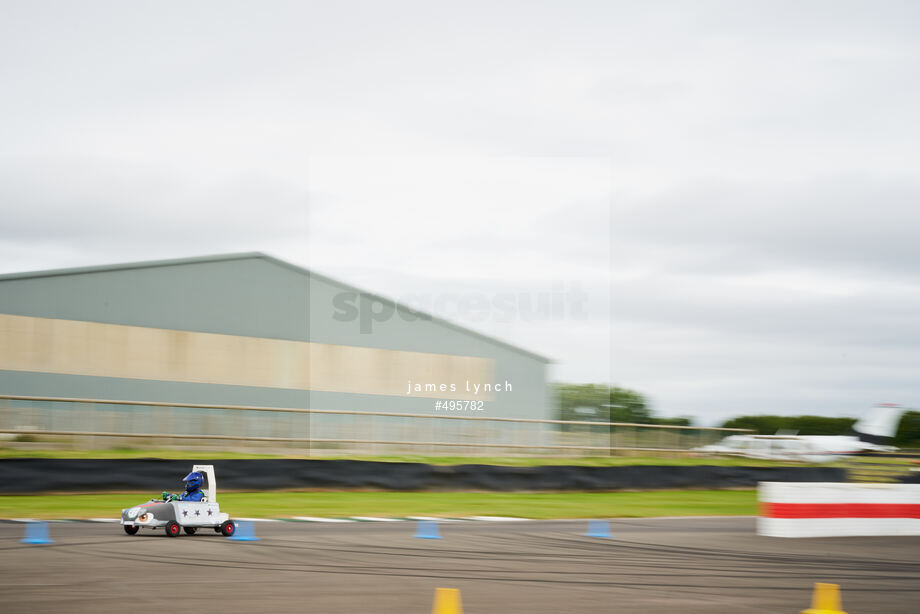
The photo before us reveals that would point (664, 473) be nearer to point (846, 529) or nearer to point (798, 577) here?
point (846, 529)

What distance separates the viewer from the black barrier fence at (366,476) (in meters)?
21.9

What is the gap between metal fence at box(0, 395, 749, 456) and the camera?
2981cm

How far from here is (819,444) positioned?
162 ft

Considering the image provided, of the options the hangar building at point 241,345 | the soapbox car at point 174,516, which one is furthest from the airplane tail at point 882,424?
the soapbox car at point 174,516

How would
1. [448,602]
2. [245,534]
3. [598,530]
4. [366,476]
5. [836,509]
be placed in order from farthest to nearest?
[366,476], [836,509], [598,530], [245,534], [448,602]

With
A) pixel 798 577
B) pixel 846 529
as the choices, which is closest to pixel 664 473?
pixel 846 529

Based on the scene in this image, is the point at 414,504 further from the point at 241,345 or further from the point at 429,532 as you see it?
the point at 241,345

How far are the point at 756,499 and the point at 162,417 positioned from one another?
1981 cm

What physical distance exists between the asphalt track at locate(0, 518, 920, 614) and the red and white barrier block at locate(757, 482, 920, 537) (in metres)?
0.67

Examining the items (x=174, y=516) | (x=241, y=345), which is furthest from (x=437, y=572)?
(x=241, y=345)

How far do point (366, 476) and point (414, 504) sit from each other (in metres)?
2.87

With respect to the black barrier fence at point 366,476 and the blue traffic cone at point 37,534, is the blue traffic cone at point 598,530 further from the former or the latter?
the black barrier fence at point 366,476

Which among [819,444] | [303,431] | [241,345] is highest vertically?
[241,345]

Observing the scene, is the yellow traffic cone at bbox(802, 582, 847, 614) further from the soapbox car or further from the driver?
the driver
